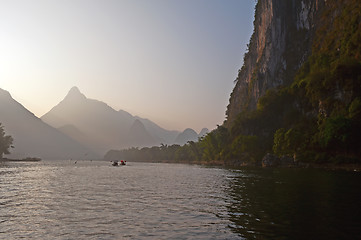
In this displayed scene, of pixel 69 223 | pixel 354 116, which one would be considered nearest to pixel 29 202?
pixel 69 223

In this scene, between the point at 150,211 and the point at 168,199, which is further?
the point at 168,199

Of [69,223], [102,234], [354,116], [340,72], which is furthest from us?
[340,72]

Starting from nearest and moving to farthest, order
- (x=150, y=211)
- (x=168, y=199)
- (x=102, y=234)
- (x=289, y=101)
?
(x=102, y=234)
(x=150, y=211)
(x=168, y=199)
(x=289, y=101)

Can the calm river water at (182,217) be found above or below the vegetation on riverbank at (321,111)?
below

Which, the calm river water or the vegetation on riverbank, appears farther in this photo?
the vegetation on riverbank

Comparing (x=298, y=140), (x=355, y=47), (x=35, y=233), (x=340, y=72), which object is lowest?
(x=35, y=233)

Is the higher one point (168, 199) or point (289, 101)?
point (289, 101)

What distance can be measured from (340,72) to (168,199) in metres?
101

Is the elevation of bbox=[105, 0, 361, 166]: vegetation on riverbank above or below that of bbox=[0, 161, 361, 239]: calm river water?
above

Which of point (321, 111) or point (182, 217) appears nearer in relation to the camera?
point (182, 217)

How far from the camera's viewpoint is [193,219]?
22.7m

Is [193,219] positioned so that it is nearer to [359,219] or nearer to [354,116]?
[359,219]

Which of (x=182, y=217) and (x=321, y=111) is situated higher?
(x=321, y=111)

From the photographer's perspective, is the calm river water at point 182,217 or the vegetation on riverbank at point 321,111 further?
the vegetation on riverbank at point 321,111
